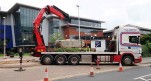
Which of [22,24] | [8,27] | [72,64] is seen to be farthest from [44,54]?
[8,27]

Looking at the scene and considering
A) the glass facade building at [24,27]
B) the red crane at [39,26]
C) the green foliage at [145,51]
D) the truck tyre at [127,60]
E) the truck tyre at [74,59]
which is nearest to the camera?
the truck tyre at [127,60]

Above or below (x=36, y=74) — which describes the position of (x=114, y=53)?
above

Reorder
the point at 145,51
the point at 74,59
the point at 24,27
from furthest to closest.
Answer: the point at 24,27 < the point at 145,51 < the point at 74,59

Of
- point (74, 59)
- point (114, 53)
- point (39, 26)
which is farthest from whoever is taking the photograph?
point (39, 26)

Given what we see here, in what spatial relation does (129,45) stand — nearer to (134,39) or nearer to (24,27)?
(134,39)

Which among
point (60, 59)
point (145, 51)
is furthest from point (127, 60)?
point (145, 51)

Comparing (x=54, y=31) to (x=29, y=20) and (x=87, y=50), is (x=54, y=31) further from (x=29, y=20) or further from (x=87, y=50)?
(x=87, y=50)

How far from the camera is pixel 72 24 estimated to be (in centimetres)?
9906

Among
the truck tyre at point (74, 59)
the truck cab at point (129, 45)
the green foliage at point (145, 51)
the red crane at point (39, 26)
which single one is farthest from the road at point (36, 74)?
the green foliage at point (145, 51)

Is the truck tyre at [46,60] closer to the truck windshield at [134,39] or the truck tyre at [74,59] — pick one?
the truck tyre at [74,59]

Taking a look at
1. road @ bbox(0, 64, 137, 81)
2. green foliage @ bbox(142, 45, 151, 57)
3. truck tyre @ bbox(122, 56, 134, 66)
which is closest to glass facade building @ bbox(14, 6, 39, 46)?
green foliage @ bbox(142, 45, 151, 57)

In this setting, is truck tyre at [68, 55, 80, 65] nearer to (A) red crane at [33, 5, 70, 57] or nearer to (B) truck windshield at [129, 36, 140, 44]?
(A) red crane at [33, 5, 70, 57]

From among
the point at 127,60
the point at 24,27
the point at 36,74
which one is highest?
the point at 24,27

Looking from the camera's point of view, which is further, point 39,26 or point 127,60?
point 39,26
